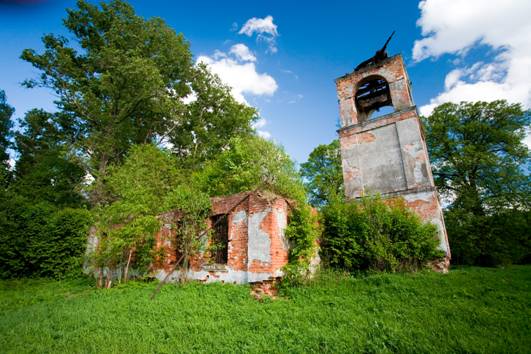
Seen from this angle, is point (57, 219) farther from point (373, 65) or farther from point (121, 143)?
point (373, 65)

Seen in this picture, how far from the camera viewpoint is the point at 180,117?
1908cm

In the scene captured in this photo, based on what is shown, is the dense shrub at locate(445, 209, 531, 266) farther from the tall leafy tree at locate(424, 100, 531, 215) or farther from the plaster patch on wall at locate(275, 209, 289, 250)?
the plaster patch on wall at locate(275, 209, 289, 250)

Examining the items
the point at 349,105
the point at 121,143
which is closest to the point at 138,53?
the point at 121,143

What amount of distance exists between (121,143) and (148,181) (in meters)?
7.23

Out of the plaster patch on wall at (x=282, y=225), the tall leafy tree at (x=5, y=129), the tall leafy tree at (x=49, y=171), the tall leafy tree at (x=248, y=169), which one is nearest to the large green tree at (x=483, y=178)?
the tall leafy tree at (x=248, y=169)

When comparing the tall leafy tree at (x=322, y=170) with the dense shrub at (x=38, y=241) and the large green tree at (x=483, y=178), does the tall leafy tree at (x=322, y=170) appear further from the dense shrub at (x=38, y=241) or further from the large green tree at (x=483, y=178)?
the dense shrub at (x=38, y=241)

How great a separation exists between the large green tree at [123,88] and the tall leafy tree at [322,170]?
792 cm

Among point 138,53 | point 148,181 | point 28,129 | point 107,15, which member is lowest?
point 148,181

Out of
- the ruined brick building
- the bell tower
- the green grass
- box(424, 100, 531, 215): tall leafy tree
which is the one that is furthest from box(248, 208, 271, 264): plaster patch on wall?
box(424, 100, 531, 215): tall leafy tree

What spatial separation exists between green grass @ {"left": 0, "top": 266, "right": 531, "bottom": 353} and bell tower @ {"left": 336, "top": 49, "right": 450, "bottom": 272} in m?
3.25

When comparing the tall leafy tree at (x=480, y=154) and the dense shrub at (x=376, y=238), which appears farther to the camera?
the tall leafy tree at (x=480, y=154)

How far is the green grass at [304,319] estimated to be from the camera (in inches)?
163

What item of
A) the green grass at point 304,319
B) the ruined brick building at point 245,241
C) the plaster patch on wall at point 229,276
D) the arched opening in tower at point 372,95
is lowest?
the green grass at point 304,319

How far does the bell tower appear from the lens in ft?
31.8
